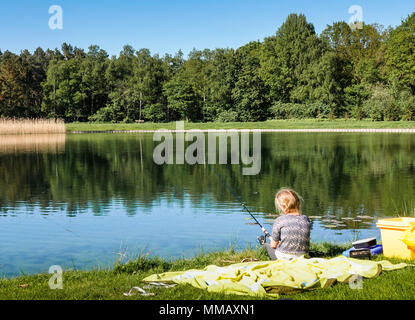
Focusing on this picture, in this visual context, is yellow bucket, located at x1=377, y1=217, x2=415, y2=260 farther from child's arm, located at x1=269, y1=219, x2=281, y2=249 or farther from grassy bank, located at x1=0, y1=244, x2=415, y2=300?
child's arm, located at x1=269, y1=219, x2=281, y2=249

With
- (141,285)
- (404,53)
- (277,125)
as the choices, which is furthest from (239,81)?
(141,285)

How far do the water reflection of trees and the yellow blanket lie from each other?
7665mm

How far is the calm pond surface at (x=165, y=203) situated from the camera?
1054 cm

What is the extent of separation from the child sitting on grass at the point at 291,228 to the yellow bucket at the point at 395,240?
146 centimetres

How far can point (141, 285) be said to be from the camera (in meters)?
6.09

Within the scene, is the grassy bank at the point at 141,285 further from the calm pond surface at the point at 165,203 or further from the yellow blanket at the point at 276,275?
the calm pond surface at the point at 165,203

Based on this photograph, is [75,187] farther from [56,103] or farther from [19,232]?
[56,103]

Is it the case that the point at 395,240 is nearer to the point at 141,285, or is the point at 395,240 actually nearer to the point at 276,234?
the point at 276,234

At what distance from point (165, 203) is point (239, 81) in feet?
194
